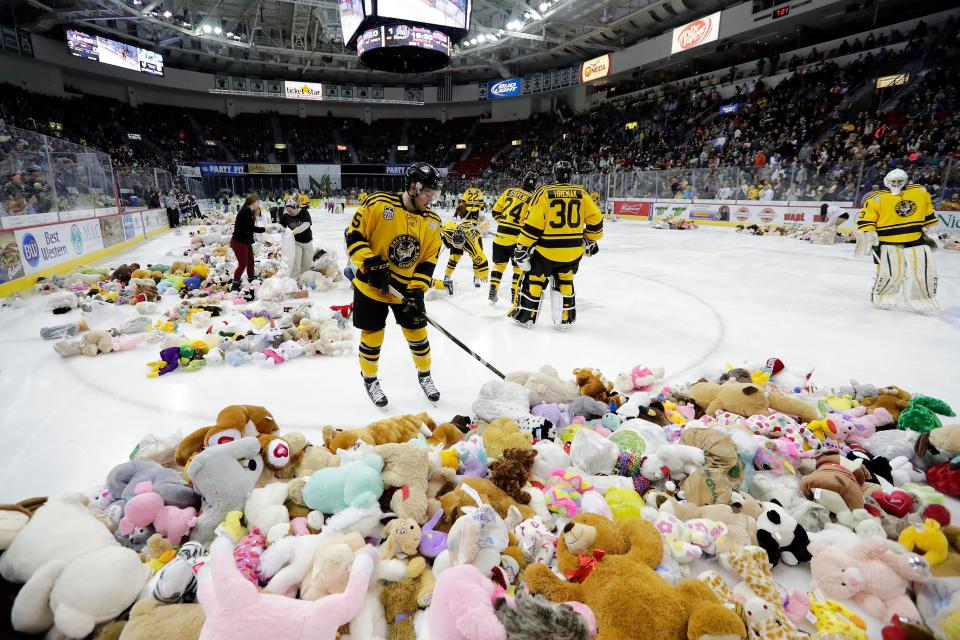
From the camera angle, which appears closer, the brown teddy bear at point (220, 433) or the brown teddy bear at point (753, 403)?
the brown teddy bear at point (220, 433)

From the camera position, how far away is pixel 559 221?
496 cm

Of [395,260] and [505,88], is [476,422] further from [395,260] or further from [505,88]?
[505,88]

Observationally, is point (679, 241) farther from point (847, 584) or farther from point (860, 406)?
point (847, 584)

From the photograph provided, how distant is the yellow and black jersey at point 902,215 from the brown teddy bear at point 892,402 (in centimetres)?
384

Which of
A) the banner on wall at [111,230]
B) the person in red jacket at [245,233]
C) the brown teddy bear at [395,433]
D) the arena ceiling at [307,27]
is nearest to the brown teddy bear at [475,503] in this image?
the brown teddy bear at [395,433]

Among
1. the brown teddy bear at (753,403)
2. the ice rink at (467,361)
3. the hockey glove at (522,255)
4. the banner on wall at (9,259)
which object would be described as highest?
the hockey glove at (522,255)

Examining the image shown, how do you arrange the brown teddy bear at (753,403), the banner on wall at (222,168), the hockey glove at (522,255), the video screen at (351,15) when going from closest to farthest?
the brown teddy bear at (753,403)
the hockey glove at (522,255)
the video screen at (351,15)
the banner on wall at (222,168)

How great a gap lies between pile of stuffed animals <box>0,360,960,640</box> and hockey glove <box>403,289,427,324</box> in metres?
0.86

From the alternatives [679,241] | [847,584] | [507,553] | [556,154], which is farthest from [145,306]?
[556,154]

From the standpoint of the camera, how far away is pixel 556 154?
33.0 meters

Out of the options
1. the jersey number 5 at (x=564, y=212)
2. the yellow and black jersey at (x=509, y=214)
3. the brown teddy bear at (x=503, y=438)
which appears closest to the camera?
the brown teddy bear at (x=503, y=438)

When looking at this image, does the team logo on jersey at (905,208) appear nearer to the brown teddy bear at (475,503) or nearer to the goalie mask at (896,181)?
the goalie mask at (896,181)

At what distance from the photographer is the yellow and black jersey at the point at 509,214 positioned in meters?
6.09

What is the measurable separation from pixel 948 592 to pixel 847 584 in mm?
300
